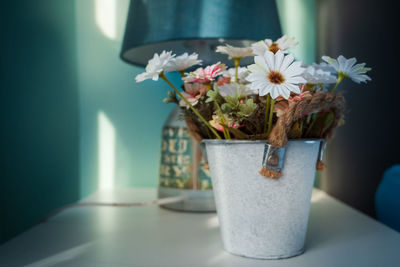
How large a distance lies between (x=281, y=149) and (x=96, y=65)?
92 centimetres

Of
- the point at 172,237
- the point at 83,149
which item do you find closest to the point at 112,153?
the point at 83,149

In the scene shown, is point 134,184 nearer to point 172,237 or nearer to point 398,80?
point 172,237

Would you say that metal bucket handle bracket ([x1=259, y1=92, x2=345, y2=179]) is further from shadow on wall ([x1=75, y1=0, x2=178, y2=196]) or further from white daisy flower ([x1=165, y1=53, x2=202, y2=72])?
shadow on wall ([x1=75, y1=0, x2=178, y2=196])

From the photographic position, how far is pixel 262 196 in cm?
50

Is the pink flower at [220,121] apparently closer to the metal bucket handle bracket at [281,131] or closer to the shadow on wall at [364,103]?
the metal bucket handle bracket at [281,131]

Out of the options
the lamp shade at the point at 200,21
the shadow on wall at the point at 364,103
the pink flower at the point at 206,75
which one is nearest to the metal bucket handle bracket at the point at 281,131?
the pink flower at the point at 206,75

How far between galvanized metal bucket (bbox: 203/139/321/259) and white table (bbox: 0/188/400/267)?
0.09 ft

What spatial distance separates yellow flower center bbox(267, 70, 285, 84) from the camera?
1.43 ft

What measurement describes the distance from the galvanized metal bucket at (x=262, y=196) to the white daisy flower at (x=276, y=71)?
0.32 ft

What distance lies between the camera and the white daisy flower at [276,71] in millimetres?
425

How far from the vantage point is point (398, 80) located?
0.86 metres

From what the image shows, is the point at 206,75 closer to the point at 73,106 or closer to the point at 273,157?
the point at 273,157

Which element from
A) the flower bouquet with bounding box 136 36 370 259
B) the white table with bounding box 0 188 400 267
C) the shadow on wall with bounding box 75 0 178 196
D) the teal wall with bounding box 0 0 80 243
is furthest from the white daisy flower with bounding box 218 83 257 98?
the shadow on wall with bounding box 75 0 178 196

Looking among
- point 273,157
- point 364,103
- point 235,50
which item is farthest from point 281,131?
point 364,103
